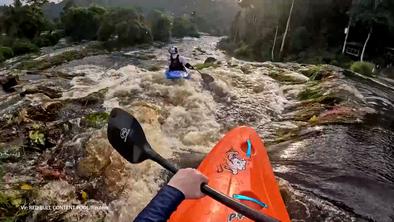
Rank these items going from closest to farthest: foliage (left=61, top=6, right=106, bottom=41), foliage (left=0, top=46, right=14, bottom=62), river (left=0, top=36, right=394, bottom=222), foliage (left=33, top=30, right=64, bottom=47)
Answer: river (left=0, top=36, right=394, bottom=222) < foliage (left=0, top=46, right=14, bottom=62) < foliage (left=33, top=30, right=64, bottom=47) < foliage (left=61, top=6, right=106, bottom=41)

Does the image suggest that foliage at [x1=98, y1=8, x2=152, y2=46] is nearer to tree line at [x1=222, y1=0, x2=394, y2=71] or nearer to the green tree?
tree line at [x1=222, y1=0, x2=394, y2=71]

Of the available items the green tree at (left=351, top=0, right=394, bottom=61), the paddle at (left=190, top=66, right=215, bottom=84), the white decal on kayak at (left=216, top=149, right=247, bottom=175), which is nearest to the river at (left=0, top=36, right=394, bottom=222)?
the paddle at (left=190, top=66, right=215, bottom=84)

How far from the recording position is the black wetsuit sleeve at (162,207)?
182 centimetres

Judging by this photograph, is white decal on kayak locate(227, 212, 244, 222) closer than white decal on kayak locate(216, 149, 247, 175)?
Yes

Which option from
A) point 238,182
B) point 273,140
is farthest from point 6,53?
point 238,182

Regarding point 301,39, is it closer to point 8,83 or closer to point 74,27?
point 8,83

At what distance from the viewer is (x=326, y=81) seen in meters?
10.6

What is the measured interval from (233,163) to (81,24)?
3935 centimetres

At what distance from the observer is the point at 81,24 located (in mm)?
40000

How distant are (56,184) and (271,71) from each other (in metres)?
9.75

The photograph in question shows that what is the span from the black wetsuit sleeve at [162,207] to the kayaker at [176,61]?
8.07 m

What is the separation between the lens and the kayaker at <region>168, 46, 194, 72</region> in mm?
9766

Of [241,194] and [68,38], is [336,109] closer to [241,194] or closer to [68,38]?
[241,194]

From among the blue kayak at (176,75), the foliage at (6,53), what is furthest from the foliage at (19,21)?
the blue kayak at (176,75)
